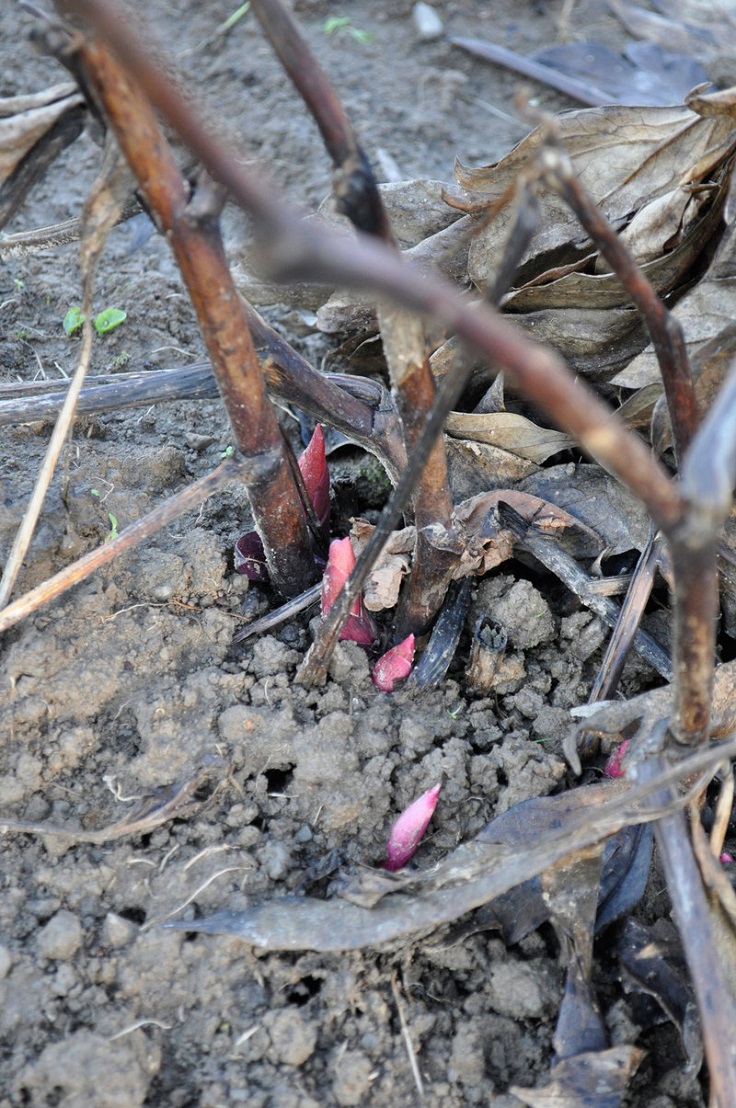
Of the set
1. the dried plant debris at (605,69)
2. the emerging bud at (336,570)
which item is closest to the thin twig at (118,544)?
the emerging bud at (336,570)

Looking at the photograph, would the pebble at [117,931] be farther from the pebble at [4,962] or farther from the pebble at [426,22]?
the pebble at [426,22]

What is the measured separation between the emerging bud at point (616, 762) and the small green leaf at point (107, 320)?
64.3 inches

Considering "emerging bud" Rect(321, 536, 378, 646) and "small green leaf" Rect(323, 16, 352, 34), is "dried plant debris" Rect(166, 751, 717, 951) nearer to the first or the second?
"emerging bud" Rect(321, 536, 378, 646)

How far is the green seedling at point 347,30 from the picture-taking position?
365cm

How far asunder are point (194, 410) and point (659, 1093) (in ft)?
5.61

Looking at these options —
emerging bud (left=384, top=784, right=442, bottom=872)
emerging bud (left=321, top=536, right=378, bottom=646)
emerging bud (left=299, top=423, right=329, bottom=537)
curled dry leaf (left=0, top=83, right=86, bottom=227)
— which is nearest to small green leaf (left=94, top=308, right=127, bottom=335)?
emerging bud (left=299, top=423, right=329, bottom=537)

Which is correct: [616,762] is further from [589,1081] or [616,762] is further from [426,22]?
[426,22]

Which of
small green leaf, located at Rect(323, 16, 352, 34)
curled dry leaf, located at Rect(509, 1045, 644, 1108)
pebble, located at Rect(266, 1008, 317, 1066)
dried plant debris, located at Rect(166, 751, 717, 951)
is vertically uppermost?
small green leaf, located at Rect(323, 16, 352, 34)

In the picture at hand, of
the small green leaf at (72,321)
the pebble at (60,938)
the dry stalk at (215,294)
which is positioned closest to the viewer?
the dry stalk at (215,294)

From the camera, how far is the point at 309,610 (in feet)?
6.04

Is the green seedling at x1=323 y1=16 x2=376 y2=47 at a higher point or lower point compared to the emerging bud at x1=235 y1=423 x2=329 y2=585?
higher

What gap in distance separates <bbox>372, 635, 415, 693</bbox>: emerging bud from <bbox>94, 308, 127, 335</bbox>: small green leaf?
4.00ft

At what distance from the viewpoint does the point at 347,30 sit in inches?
145

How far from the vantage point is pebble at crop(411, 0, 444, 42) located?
3.72 m
